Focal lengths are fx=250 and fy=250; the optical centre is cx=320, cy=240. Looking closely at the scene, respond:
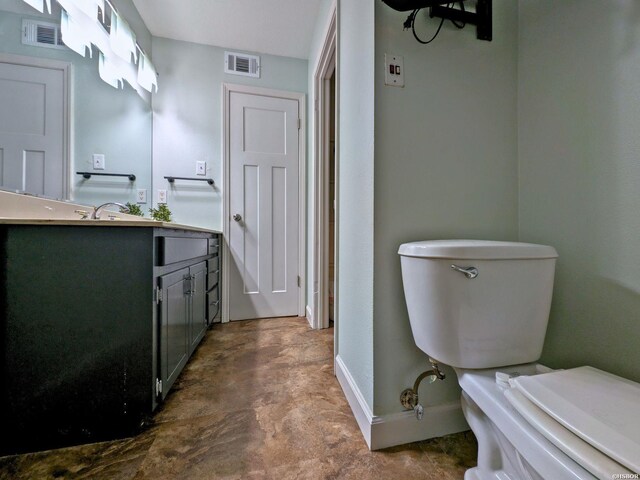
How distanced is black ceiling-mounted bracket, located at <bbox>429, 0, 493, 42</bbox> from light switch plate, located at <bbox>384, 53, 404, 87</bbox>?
24cm

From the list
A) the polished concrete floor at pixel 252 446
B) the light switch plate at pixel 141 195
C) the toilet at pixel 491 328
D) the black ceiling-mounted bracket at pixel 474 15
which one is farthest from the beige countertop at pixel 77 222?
the black ceiling-mounted bracket at pixel 474 15

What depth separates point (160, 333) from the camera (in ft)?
3.18

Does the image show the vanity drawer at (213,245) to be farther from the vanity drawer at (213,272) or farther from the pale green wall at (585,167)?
the pale green wall at (585,167)

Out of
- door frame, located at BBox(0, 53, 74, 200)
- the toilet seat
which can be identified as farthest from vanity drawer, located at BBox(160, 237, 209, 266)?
the toilet seat

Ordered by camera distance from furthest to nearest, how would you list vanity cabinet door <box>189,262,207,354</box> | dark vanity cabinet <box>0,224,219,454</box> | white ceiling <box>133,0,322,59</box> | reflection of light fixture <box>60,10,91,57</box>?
1. white ceiling <box>133,0,322,59</box>
2. vanity cabinet door <box>189,262,207,354</box>
3. reflection of light fixture <box>60,10,91,57</box>
4. dark vanity cabinet <box>0,224,219,454</box>

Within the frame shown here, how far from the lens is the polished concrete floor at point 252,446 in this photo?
78 cm

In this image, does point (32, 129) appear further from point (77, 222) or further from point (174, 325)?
point (174, 325)

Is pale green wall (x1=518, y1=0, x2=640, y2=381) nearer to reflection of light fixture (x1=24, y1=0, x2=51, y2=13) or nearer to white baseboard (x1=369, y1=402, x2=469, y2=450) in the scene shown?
white baseboard (x1=369, y1=402, x2=469, y2=450)

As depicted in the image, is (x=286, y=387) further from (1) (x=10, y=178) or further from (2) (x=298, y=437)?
(1) (x=10, y=178)

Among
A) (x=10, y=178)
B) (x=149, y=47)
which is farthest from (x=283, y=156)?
(x=10, y=178)

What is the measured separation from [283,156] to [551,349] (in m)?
2.09

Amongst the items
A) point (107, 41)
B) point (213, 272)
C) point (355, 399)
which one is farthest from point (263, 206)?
point (355, 399)

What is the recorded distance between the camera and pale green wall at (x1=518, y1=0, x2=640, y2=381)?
707 millimetres

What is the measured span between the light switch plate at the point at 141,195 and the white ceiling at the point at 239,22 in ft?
4.20
